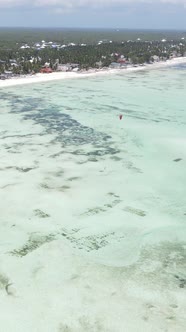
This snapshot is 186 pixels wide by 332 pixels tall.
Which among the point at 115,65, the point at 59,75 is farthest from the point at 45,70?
the point at 115,65

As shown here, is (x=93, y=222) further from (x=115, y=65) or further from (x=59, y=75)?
(x=115, y=65)

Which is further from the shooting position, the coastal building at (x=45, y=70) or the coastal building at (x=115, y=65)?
the coastal building at (x=115, y=65)

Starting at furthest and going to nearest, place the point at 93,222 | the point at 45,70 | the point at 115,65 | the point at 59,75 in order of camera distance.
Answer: the point at 115,65, the point at 45,70, the point at 59,75, the point at 93,222

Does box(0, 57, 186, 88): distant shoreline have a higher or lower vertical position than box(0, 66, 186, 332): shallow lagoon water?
higher

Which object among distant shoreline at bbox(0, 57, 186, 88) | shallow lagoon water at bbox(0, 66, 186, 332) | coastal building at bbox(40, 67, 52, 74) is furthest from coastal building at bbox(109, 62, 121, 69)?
shallow lagoon water at bbox(0, 66, 186, 332)

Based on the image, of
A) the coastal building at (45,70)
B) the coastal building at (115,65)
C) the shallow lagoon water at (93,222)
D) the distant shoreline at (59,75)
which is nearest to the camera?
the shallow lagoon water at (93,222)

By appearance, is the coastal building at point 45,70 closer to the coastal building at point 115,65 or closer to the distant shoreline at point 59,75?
the distant shoreline at point 59,75

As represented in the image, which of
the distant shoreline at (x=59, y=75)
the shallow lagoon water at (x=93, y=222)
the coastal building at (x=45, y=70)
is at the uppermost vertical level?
the coastal building at (x=45, y=70)

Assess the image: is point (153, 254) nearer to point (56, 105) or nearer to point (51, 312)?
point (51, 312)

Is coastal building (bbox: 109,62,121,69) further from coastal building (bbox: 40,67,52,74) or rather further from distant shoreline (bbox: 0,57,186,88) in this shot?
coastal building (bbox: 40,67,52,74)

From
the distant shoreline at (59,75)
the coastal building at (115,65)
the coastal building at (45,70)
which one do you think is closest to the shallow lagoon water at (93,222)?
the distant shoreline at (59,75)
